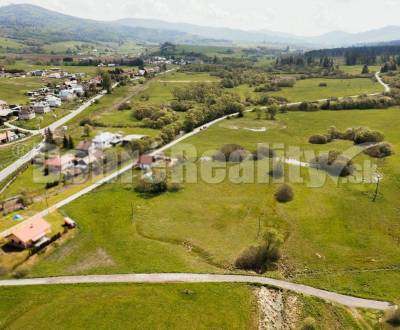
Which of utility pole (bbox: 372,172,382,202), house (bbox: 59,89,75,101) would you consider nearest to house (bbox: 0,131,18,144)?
house (bbox: 59,89,75,101)

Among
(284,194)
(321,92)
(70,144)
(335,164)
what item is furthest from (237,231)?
(321,92)

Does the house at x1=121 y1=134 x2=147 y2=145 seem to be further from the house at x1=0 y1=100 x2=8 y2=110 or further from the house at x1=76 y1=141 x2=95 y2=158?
the house at x1=0 y1=100 x2=8 y2=110

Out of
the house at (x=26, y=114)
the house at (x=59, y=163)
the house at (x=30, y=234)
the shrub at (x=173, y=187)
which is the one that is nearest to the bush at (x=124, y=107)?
the house at (x=26, y=114)

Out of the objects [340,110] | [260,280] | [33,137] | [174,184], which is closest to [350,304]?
[260,280]

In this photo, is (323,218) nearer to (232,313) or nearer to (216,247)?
(216,247)

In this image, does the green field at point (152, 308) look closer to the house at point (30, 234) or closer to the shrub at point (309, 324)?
the shrub at point (309, 324)
